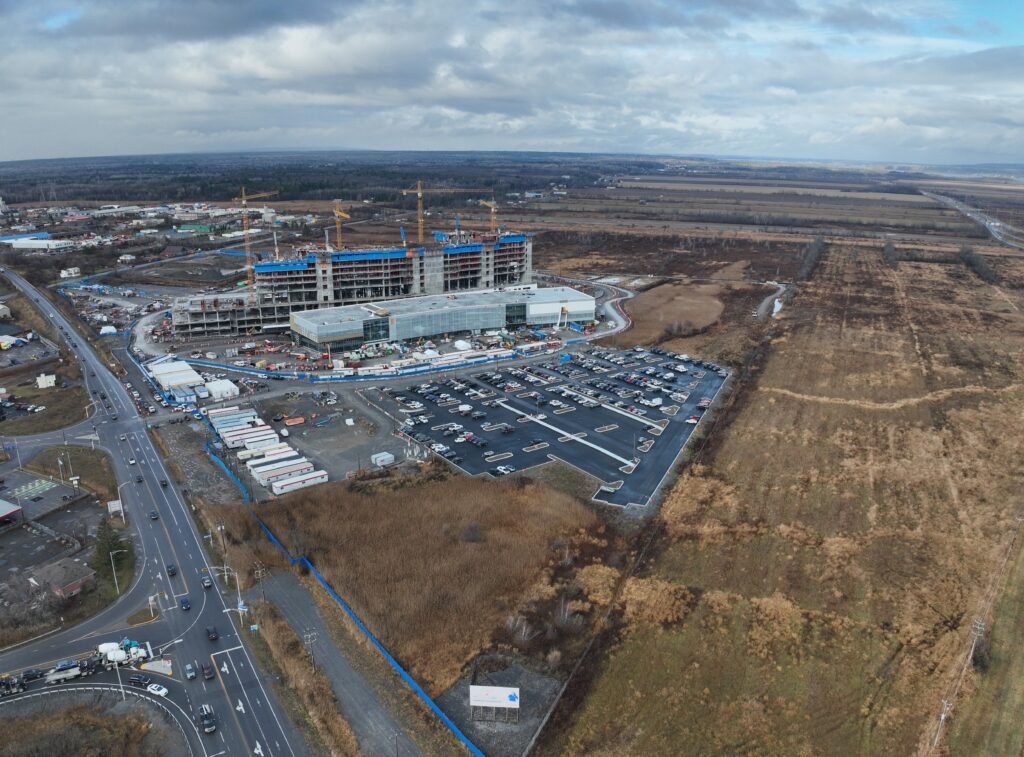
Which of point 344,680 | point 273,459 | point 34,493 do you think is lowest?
point 344,680

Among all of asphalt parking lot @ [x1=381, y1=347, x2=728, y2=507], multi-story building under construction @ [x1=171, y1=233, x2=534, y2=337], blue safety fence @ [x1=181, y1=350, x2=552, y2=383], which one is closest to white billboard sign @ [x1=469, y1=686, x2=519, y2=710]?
asphalt parking lot @ [x1=381, y1=347, x2=728, y2=507]

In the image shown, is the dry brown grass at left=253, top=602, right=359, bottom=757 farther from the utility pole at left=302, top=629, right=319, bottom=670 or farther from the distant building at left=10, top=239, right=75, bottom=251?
the distant building at left=10, top=239, right=75, bottom=251

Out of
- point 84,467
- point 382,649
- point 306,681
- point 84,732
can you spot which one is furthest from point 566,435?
point 84,467

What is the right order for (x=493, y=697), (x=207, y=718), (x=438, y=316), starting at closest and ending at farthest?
(x=207, y=718) < (x=493, y=697) < (x=438, y=316)

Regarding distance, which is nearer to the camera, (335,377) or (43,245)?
(335,377)

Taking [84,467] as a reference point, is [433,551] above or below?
below

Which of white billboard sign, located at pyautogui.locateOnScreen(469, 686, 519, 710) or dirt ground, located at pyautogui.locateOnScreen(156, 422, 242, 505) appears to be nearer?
white billboard sign, located at pyautogui.locateOnScreen(469, 686, 519, 710)

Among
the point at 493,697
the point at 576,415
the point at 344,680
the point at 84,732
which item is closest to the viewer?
the point at 84,732

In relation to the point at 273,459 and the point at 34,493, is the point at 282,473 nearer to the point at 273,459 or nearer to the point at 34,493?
the point at 273,459
